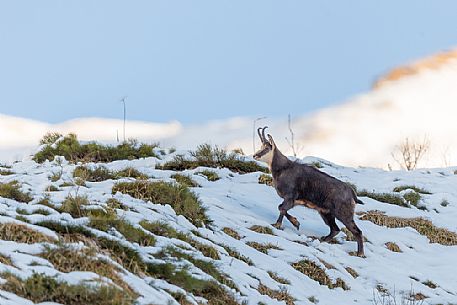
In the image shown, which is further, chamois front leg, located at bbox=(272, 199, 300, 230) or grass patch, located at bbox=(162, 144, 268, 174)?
grass patch, located at bbox=(162, 144, 268, 174)

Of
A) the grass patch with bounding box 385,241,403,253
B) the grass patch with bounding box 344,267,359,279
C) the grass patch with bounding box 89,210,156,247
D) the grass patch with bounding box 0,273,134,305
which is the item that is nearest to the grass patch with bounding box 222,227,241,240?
the grass patch with bounding box 344,267,359,279

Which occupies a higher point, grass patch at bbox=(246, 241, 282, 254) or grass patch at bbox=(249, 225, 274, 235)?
grass patch at bbox=(249, 225, 274, 235)

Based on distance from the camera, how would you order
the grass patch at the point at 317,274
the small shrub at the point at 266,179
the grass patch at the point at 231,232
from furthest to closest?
the small shrub at the point at 266,179
the grass patch at the point at 231,232
the grass patch at the point at 317,274

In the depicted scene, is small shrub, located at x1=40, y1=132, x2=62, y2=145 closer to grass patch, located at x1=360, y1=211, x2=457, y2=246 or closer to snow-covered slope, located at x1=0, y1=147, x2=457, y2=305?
snow-covered slope, located at x1=0, y1=147, x2=457, y2=305

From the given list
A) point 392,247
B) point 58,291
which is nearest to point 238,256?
point 58,291

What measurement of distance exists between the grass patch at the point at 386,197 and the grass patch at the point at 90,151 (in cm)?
416

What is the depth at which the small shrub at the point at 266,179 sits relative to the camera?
548 inches

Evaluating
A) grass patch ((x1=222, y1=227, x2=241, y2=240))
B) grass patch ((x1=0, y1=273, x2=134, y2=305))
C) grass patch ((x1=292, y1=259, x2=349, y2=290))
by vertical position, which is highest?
grass patch ((x1=0, y1=273, x2=134, y2=305))

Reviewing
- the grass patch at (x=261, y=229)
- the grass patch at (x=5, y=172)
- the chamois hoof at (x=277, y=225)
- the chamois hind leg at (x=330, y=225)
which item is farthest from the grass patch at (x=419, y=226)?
the grass patch at (x=5, y=172)

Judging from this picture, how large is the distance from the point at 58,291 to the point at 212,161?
865cm

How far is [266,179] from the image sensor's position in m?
14.0

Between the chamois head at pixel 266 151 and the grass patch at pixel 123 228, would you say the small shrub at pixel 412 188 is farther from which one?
the grass patch at pixel 123 228

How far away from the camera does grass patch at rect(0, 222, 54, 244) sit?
23.3 ft

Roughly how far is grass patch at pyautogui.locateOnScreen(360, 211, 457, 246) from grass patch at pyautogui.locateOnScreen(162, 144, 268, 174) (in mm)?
2444
